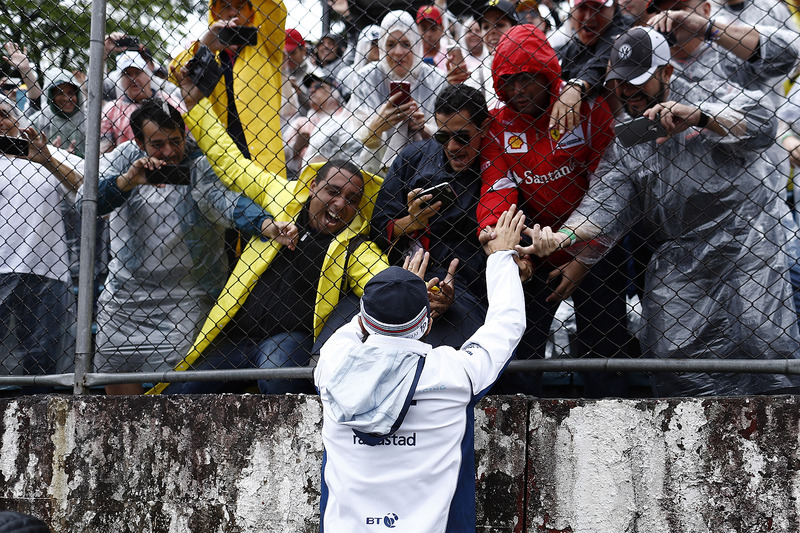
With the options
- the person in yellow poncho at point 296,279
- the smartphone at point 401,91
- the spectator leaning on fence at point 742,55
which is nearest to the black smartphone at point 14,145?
the person in yellow poncho at point 296,279

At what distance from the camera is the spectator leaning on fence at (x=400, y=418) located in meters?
2.34

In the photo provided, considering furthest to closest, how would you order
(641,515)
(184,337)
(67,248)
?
(67,248)
(184,337)
(641,515)

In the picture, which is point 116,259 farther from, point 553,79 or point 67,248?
point 553,79

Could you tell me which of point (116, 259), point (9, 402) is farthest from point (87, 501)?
point (116, 259)

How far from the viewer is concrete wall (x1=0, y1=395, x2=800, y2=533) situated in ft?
8.87

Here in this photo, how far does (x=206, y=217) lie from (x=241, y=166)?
0.31 metres

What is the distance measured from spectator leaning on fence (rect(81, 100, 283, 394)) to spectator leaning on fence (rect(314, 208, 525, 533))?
1425 mm

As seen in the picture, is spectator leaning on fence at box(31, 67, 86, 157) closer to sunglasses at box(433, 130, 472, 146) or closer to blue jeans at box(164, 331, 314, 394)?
blue jeans at box(164, 331, 314, 394)

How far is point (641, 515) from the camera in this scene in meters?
2.78

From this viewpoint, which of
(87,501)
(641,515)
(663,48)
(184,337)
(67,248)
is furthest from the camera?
(67,248)

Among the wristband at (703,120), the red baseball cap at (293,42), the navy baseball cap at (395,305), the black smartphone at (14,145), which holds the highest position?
the red baseball cap at (293,42)

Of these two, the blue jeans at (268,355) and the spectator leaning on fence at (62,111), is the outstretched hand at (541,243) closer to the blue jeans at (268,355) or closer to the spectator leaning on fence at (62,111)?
the blue jeans at (268,355)

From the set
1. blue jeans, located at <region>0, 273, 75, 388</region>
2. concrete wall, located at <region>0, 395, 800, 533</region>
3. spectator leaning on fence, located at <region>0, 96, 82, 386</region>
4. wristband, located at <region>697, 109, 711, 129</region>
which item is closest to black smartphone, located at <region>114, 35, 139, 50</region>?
spectator leaning on fence, located at <region>0, 96, 82, 386</region>

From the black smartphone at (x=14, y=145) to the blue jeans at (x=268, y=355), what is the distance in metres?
1.46
